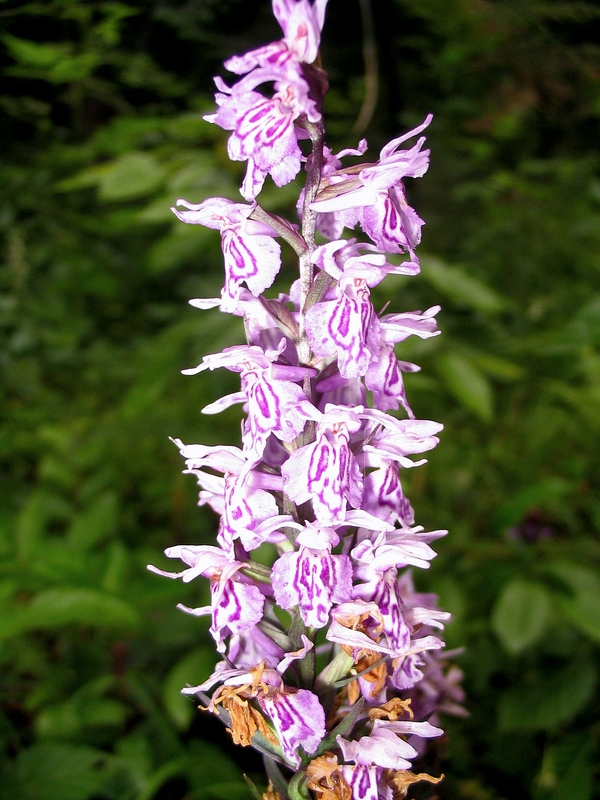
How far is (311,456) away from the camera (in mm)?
877

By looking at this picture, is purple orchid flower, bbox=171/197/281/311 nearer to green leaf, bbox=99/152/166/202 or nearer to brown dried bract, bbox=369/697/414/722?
brown dried bract, bbox=369/697/414/722

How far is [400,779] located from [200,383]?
8.12ft

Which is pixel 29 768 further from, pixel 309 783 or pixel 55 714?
pixel 309 783

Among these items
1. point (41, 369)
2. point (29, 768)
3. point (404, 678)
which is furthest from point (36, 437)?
point (404, 678)

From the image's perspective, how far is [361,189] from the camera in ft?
2.89

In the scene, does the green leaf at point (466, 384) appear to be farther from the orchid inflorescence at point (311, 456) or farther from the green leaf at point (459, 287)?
the orchid inflorescence at point (311, 456)

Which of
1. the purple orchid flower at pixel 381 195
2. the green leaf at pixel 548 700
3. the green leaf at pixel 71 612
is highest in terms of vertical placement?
the purple orchid flower at pixel 381 195

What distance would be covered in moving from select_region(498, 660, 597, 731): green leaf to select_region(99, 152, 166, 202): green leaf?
2011mm

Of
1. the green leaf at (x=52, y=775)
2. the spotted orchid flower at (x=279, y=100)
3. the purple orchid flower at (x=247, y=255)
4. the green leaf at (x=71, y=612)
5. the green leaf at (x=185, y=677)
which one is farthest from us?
the green leaf at (x=185, y=677)

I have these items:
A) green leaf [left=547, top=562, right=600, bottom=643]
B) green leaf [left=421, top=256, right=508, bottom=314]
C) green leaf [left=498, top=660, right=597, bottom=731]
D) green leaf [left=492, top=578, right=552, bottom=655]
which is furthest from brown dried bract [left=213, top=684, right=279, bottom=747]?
green leaf [left=421, top=256, right=508, bottom=314]

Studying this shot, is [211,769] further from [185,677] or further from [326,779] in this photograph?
[326,779]

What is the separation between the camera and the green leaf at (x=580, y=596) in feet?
5.98

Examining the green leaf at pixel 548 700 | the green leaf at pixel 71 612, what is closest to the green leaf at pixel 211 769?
the green leaf at pixel 71 612

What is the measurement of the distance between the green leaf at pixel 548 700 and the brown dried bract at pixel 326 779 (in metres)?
1.26
